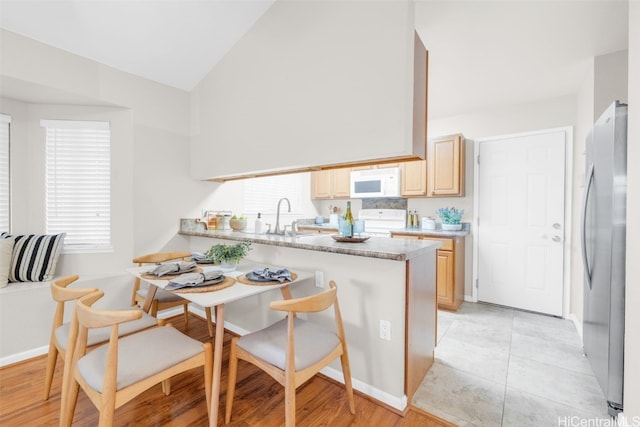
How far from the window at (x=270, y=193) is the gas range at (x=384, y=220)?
1.19 metres

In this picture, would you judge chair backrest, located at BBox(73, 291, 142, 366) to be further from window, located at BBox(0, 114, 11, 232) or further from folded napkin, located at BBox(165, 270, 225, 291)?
window, located at BBox(0, 114, 11, 232)

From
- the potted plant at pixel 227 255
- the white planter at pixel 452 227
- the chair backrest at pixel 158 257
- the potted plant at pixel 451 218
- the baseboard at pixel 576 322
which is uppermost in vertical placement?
the potted plant at pixel 451 218

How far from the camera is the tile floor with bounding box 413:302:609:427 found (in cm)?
172

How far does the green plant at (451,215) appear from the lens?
370cm

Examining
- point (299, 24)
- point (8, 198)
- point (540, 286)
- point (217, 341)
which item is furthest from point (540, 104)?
point (8, 198)

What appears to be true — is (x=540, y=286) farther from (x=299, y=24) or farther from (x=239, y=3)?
(x=239, y=3)

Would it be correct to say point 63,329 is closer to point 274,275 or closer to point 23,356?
point 23,356

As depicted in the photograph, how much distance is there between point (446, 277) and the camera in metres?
3.33

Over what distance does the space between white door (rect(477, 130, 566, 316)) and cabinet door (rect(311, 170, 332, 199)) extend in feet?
7.47

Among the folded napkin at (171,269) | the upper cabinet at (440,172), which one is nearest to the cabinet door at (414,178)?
the upper cabinet at (440,172)

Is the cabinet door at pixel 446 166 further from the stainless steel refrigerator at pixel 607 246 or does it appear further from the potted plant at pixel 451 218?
the stainless steel refrigerator at pixel 607 246

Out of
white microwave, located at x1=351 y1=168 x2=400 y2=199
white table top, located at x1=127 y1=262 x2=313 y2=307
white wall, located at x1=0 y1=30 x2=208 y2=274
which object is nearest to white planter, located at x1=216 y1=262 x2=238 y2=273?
white table top, located at x1=127 y1=262 x2=313 y2=307

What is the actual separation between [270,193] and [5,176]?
2733mm

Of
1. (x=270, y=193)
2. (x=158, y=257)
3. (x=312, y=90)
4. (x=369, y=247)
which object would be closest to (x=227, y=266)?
(x=158, y=257)
